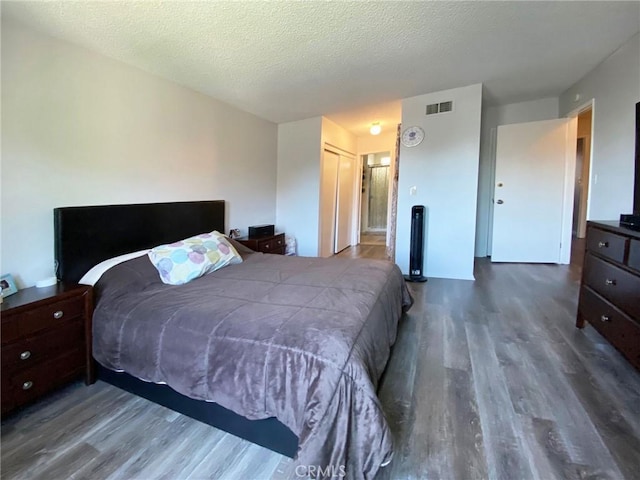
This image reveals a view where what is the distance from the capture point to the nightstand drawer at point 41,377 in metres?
1.59

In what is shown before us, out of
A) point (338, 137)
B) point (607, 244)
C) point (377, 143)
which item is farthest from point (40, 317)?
point (377, 143)

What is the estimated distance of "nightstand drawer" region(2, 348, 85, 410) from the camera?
62.6 inches

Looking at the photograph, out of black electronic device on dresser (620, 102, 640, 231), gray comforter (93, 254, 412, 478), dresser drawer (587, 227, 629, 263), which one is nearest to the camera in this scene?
gray comforter (93, 254, 412, 478)

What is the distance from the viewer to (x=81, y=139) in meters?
2.40

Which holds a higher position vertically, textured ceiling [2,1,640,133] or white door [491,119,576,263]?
textured ceiling [2,1,640,133]

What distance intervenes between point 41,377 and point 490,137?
600 cm

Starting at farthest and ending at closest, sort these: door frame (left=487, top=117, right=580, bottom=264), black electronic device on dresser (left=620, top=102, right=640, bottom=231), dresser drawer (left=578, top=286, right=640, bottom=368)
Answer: door frame (left=487, top=117, right=580, bottom=264) → black electronic device on dresser (left=620, top=102, right=640, bottom=231) → dresser drawer (left=578, top=286, right=640, bottom=368)

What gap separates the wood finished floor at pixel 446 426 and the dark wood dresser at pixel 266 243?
2294mm

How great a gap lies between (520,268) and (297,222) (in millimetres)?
3367

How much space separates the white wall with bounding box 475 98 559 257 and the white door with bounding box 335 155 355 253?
2.37m

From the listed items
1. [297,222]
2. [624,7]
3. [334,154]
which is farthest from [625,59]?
[297,222]

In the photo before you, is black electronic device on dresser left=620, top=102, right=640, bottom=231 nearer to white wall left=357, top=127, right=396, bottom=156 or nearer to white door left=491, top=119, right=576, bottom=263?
white door left=491, top=119, right=576, bottom=263

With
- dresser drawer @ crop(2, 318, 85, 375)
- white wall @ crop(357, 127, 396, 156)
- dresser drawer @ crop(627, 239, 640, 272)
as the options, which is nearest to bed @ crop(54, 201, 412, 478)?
dresser drawer @ crop(2, 318, 85, 375)

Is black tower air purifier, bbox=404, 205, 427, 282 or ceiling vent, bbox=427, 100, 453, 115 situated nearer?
ceiling vent, bbox=427, 100, 453, 115
